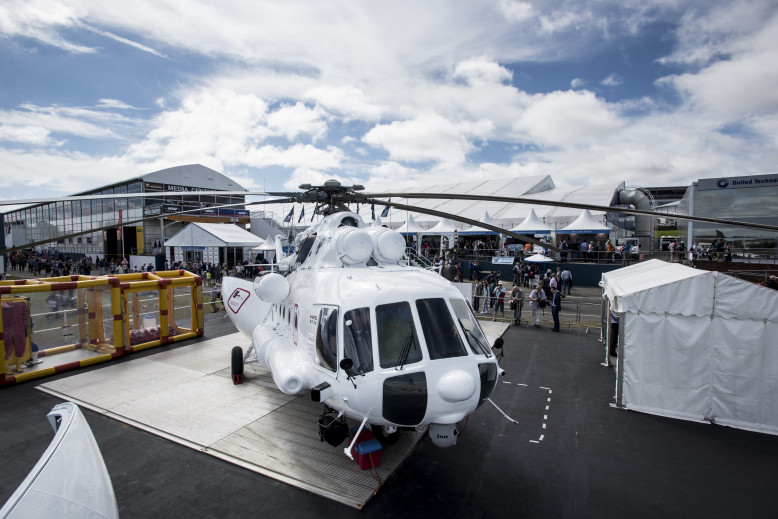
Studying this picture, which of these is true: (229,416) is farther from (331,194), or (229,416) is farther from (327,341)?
(331,194)

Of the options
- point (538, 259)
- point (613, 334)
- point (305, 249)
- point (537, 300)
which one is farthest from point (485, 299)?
point (305, 249)

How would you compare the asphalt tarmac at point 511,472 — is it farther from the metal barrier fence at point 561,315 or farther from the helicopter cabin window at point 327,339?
the metal barrier fence at point 561,315

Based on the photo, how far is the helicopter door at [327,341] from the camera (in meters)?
5.48

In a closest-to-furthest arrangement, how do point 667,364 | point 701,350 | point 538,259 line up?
point 701,350 → point 667,364 → point 538,259

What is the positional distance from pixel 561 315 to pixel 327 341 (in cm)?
1436

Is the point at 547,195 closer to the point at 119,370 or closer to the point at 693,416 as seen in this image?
the point at 693,416

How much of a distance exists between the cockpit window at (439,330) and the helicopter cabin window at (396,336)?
17cm

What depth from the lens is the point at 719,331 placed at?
7379mm

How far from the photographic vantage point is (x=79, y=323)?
11.6 meters

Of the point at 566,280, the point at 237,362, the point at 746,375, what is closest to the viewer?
the point at 746,375

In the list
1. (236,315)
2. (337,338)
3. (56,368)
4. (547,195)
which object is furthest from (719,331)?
(547,195)

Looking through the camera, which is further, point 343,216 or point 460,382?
point 343,216

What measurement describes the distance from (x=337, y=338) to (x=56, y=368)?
9046 mm

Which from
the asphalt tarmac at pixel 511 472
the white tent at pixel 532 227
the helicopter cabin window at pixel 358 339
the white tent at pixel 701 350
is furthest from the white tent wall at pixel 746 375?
the white tent at pixel 532 227
